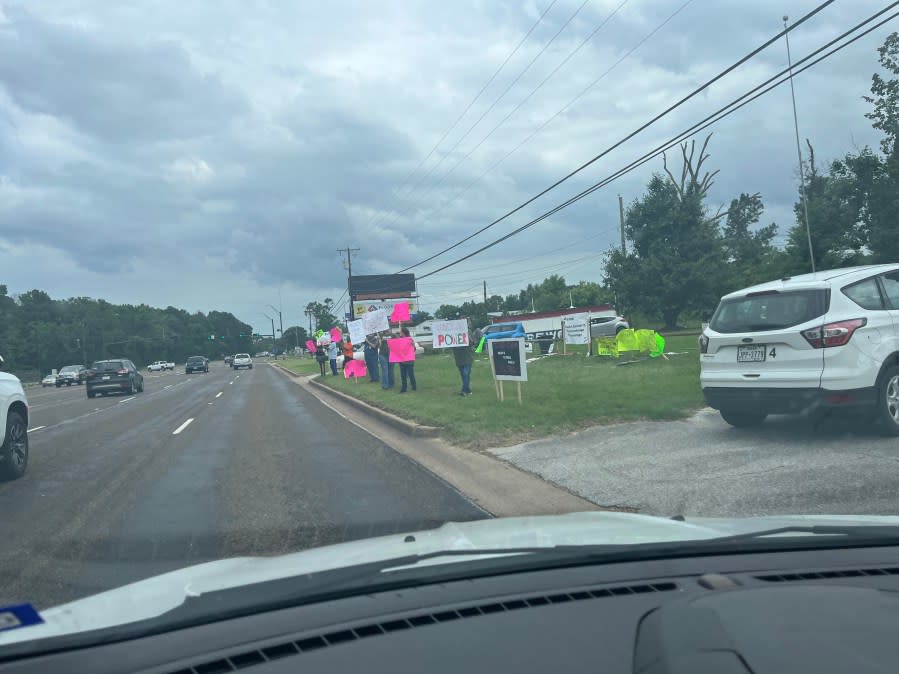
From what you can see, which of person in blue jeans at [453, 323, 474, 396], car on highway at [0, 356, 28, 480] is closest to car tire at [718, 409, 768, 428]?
person in blue jeans at [453, 323, 474, 396]

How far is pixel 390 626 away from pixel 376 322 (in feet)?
65.2

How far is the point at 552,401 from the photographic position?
13852mm

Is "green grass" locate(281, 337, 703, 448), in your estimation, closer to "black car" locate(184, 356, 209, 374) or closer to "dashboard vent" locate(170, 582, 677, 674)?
"dashboard vent" locate(170, 582, 677, 674)

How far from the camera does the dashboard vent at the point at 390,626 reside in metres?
2.11

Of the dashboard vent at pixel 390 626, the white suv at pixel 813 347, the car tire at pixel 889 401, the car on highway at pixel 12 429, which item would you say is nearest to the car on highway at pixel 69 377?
the car on highway at pixel 12 429

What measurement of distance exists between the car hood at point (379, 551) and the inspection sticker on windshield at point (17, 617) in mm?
17

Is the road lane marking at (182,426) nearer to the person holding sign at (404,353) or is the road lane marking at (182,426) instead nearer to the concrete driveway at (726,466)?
the person holding sign at (404,353)

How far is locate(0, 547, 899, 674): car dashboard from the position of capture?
6.77 ft

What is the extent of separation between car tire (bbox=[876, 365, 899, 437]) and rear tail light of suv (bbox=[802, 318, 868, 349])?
1.99ft

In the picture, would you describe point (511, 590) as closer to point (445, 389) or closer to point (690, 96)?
point (690, 96)

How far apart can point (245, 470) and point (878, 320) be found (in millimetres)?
7767

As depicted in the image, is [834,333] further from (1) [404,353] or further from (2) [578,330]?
(2) [578,330]

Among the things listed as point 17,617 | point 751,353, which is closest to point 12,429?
point 17,617

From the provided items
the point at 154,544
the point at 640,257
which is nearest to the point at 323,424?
the point at 154,544
